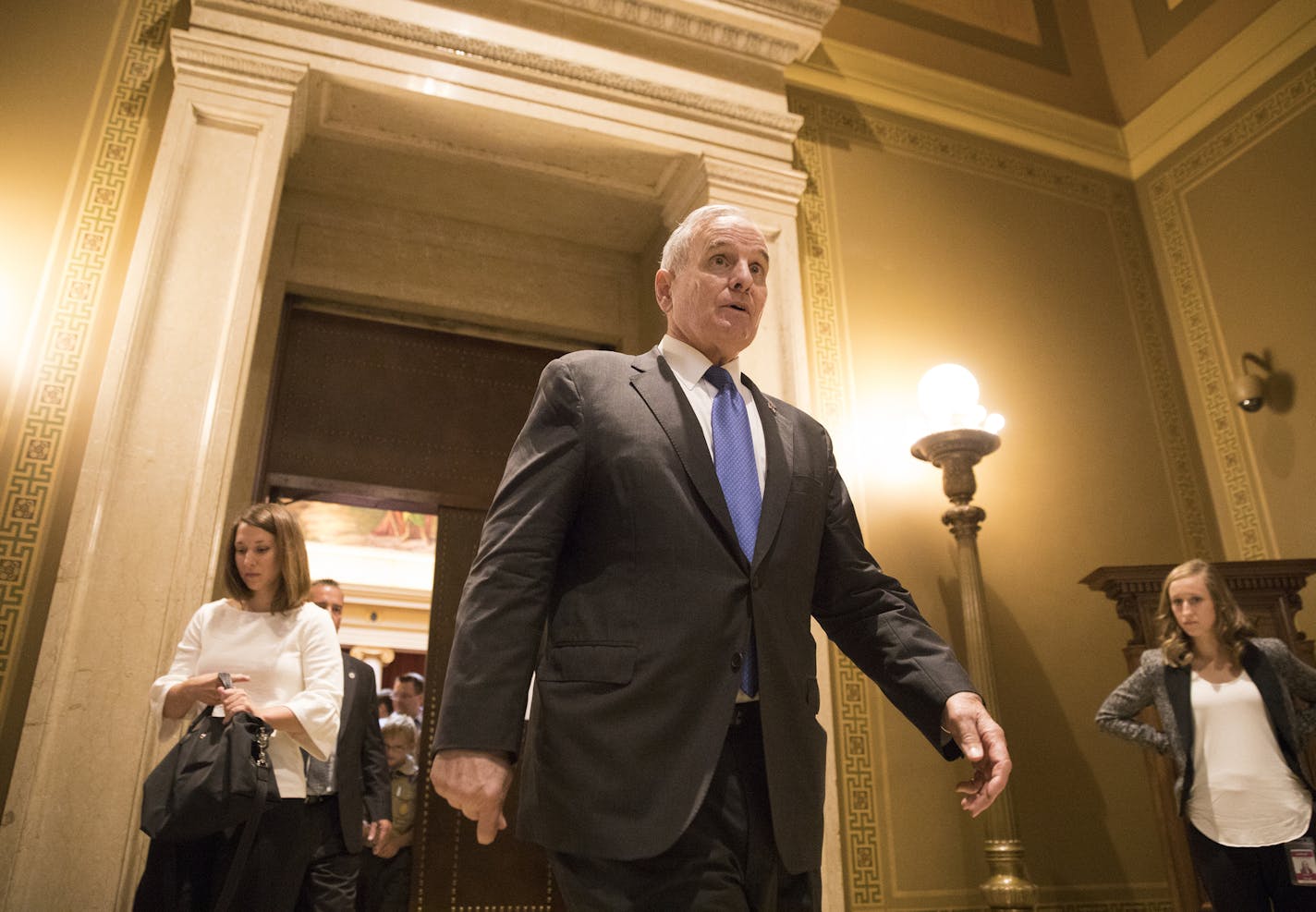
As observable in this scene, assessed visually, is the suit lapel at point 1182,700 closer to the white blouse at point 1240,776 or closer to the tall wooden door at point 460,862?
the white blouse at point 1240,776

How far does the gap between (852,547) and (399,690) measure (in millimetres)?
5459

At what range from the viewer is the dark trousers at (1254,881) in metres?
3.12

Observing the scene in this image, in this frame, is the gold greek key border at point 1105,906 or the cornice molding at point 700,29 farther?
the cornice molding at point 700,29

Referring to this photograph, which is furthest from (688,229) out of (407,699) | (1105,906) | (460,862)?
(407,699)

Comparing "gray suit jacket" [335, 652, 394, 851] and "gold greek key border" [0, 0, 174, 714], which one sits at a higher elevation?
"gold greek key border" [0, 0, 174, 714]

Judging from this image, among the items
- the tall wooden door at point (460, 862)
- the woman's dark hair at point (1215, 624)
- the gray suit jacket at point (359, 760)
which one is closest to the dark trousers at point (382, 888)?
the tall wooden door at point (460, 862)

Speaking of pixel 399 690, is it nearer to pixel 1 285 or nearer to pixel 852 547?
pixel 1 285

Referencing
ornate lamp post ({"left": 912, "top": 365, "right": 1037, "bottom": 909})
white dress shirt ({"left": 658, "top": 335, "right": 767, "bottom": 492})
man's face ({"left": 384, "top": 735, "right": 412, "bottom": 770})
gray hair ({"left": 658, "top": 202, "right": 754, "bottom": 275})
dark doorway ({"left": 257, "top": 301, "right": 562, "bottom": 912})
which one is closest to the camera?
white dress shirt ({"left": 658, "top": 335, "right": 767, "bottom": 492})

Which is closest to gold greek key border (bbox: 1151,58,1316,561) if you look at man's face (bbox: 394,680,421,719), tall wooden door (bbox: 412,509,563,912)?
tall wooden door (bbox: 412,509,563,912)

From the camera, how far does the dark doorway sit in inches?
176

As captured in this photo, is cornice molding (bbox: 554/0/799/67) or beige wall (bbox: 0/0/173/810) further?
cornice molding (bbox: 554/0/799/67)

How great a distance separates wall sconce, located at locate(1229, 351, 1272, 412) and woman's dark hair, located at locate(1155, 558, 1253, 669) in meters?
1.70

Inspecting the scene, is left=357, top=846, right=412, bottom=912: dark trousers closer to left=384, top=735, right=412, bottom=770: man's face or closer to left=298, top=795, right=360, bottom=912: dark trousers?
left=384, top=735, right=412, bottom=770: man's face

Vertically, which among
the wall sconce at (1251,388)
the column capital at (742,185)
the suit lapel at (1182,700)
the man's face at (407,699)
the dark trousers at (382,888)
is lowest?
the dark trousers at (382,888)
